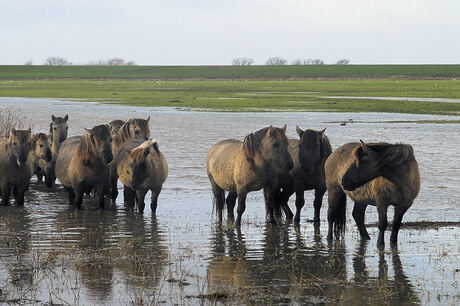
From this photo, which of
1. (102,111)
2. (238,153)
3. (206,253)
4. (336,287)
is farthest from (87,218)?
(102,111)

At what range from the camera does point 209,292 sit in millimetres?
7488

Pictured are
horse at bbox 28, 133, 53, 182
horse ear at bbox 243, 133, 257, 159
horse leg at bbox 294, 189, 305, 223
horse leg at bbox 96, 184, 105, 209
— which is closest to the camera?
horse ear at bbox 243, 133, 257, 159

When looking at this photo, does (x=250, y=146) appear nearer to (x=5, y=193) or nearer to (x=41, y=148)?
(x=5, y=193)

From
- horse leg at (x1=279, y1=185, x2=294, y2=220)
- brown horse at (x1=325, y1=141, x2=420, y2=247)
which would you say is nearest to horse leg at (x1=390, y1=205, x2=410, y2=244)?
brown horse at (x1=325, y1=141, x2=420, y2=247)

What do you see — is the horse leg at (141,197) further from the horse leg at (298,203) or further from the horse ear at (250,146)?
the horse leg at (298,203)

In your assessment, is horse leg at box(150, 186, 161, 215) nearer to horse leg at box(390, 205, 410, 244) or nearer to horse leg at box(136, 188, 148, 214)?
horse leg at box(136, 188, 148, 214)

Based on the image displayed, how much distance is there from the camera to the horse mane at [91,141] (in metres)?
12.9

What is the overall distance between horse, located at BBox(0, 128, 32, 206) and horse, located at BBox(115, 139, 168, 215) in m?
1.67

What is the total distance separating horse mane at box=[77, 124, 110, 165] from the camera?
1295cm

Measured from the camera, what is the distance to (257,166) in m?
11.5

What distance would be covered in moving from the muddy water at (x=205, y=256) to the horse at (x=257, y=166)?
1.71ft

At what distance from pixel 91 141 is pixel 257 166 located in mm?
3302

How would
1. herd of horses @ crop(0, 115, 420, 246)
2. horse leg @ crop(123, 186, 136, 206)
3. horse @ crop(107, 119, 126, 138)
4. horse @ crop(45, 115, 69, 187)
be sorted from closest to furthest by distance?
herd of horses @ crop(0, 115, 420, 246) → horse leg @ crop(123, 186, 136, 206) → horse @ crop(107, 119, 126, 138) → horse @ crop(45, 115, 69, 187)

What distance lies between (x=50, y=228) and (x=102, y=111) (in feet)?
110
